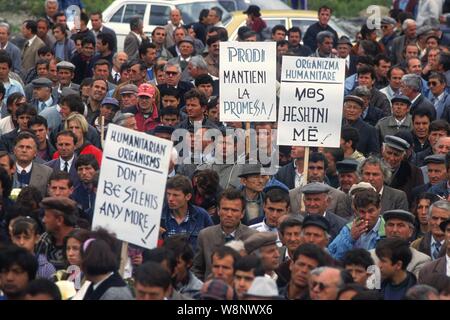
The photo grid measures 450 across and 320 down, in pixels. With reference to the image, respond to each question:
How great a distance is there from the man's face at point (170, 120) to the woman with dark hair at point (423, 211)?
4.19m

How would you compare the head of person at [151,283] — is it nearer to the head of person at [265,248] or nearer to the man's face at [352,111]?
the head of person at [265,248]

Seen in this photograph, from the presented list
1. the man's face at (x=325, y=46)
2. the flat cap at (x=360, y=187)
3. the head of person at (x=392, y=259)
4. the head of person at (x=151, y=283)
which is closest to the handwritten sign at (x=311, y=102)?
the flat cap at (x=360, y=187)

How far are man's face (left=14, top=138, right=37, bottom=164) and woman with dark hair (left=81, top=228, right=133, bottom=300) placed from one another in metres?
4.82

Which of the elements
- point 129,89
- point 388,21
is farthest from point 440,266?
point 388,21

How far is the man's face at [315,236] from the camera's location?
14.0m

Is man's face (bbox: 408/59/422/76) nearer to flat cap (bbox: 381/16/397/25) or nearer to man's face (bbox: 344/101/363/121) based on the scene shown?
man's face (bbox: 344/101/363/121)

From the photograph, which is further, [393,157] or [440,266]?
[393,157]

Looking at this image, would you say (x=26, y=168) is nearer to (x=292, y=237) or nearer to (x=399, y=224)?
(x=292, y=237)

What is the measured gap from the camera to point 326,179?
57.1 ft

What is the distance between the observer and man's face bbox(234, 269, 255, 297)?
39.9 ft

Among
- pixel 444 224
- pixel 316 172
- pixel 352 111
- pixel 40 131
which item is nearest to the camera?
pixel 444 224

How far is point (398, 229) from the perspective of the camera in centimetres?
1480

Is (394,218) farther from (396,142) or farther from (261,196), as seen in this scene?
(396,142)

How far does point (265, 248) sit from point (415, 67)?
1078cm
